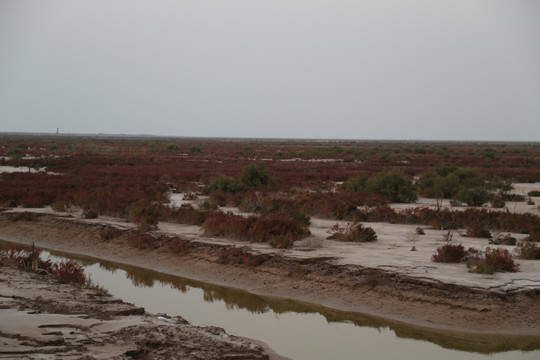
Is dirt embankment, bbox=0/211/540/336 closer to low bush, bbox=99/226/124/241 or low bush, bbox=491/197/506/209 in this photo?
low bush, bbox=99/226/124/241

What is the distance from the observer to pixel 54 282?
1115cm

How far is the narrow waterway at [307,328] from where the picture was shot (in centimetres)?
875

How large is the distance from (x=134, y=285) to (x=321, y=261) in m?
4.72

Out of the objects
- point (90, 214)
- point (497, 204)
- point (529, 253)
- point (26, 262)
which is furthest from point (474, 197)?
point (26, 262)

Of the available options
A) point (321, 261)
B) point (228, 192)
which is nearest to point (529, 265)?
point (321, 261)

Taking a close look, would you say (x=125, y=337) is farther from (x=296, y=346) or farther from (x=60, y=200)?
(x=60, y=200)

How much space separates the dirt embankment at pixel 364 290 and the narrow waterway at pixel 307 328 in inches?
11.8

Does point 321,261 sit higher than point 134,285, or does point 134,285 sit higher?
point 321,261

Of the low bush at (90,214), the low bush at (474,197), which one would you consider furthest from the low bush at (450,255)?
the low bush at (90,214)

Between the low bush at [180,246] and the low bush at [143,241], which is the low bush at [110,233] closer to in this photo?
the low bush at [143,241]

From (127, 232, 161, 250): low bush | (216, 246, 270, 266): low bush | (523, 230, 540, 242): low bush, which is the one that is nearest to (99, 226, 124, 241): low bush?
(127, 232, 161, 250): low bush

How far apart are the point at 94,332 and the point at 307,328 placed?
4005 mm

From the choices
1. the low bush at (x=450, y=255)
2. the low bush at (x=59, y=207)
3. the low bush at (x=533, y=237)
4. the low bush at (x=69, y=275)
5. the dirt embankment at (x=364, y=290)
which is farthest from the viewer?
the low bush at (x=59, y=207)

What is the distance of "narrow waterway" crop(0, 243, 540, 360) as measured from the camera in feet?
28.7
